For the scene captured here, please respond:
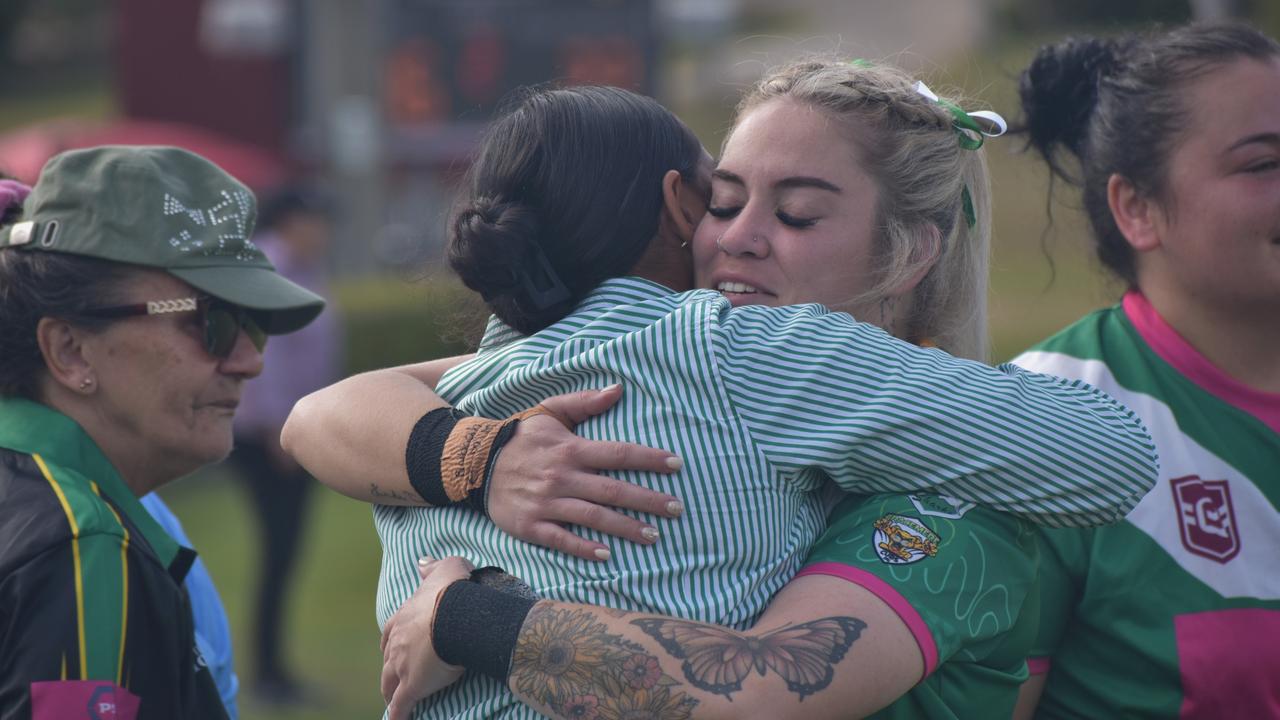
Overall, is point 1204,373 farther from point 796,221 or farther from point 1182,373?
point 796,221

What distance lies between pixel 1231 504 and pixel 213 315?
1979mm

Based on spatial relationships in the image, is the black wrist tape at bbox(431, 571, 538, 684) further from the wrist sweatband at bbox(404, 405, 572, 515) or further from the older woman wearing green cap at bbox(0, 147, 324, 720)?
the older woman wearing green cap at bbox(0, 147, 324, 720)

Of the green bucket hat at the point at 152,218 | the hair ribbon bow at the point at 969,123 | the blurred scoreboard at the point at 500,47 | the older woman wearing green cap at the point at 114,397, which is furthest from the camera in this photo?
the blurred scoreboard at the point at 500,47

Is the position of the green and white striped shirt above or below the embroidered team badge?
above

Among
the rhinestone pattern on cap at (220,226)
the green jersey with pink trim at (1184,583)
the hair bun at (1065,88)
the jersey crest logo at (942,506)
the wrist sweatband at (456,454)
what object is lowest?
the green jersey with pink trim at (1184,583)

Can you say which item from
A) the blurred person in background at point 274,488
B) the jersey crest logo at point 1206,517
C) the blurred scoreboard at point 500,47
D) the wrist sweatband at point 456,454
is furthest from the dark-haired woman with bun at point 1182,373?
the blurred scoreboard at point 500,47

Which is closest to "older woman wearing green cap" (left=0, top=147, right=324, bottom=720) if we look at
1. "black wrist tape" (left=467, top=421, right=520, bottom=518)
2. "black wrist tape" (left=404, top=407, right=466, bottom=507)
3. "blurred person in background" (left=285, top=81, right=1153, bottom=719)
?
"blurred person in background" (left=285, top=81, right=1153, bottom=719)

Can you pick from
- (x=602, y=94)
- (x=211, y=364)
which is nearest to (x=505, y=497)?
(x=602, y=94)

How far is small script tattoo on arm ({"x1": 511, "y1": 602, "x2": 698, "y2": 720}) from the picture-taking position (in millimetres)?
1711

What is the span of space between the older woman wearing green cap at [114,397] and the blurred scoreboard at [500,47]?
11.8m

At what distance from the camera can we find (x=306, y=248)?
7.35m

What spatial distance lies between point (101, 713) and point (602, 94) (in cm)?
125

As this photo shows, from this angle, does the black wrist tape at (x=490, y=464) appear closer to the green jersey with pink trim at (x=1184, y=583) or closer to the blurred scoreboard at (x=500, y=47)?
the green jersey with pink trim at (x=1184, y=583)

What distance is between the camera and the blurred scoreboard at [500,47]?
1441cm
